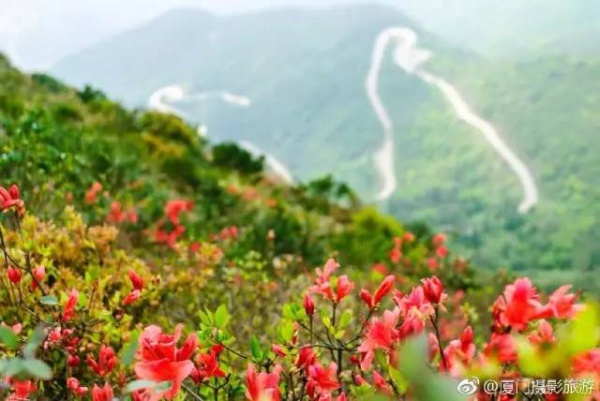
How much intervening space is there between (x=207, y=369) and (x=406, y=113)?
97.2 meters

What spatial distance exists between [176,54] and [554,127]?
112792 millimetres

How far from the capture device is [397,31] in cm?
13462

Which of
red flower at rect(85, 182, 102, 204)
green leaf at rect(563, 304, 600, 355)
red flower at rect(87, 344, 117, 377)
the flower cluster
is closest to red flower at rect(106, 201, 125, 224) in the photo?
red flower at rect(85, 182, 102, 204)

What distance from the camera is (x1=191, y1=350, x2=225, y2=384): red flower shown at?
1.59 m

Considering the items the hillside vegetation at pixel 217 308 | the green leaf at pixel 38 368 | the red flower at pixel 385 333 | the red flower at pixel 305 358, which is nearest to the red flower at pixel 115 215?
the hillside vegetation at pixel 217 308

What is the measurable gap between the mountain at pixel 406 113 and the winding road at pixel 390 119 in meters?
0.75

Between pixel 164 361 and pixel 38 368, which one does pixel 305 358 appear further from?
pixel 38 368

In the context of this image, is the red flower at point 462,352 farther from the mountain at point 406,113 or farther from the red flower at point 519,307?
the mountain at point 406,113

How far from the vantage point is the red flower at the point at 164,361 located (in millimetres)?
1212

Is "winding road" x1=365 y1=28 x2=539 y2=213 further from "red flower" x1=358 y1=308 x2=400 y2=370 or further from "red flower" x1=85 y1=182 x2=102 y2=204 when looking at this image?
"red flower" x1=358 y1=308 x2=400 y2=370

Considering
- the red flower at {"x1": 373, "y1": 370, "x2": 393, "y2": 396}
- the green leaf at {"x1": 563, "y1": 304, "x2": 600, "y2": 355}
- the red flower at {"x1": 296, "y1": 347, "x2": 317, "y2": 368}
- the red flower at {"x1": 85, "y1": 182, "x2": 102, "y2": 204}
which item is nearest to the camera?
the green leaf at {"x1": 563, "y1": 304, "x2": 600, "y2": 355}

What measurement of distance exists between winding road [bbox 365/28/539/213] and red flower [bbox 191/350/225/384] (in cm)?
6512

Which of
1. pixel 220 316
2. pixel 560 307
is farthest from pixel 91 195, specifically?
pixel 560 307

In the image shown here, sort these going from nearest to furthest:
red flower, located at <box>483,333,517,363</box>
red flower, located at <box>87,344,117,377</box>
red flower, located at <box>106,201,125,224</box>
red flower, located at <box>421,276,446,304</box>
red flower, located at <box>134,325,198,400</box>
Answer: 1. red flower, located at <box>483,333,517,363</box>
2. red flower, located at <box>134,325,198,400</box>
3. red flower, located at <box>421,276,446,304</box>
4. red flower, located at <box>87,344,117,377</box>
5. red flower, located at <box>106,201,125,224</box>
